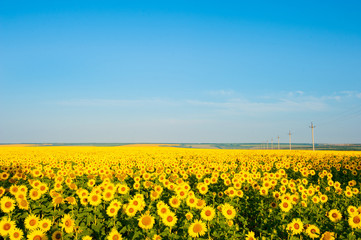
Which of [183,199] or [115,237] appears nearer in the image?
[115,237]

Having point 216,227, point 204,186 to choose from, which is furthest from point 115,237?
point 204,186

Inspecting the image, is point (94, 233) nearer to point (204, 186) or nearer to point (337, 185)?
point (204, 186)

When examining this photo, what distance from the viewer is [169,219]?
5.10 m

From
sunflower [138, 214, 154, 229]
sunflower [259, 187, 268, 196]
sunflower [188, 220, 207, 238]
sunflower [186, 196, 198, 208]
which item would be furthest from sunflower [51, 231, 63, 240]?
sunflower [259, 187, 268, 196]

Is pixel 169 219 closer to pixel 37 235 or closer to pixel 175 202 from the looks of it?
pixel 175 202

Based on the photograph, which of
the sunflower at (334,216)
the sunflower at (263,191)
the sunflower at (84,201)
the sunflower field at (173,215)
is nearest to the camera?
the sunflower field at (173,215)

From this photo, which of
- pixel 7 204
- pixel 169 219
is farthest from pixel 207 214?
pixel 7 204

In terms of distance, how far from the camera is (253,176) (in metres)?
8.81

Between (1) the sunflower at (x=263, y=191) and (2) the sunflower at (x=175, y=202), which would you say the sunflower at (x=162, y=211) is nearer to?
(2) the sunflower at (x=175, y=202)

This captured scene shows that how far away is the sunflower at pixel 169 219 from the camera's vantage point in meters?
4.98

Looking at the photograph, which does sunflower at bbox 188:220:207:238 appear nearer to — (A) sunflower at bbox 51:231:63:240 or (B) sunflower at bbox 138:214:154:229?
(B) sunflower at bbox 138:214:154:229

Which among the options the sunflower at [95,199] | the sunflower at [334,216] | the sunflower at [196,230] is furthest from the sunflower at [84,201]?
the sunflower at [334,216]

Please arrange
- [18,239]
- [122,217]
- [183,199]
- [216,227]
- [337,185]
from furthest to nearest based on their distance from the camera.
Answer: [337,185] → [183,199] → [122,217] → [216,227] → [18,239]

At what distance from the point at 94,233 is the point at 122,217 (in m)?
0.69
